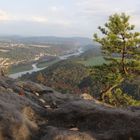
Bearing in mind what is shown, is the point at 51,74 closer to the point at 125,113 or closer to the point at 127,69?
the point at 127,69

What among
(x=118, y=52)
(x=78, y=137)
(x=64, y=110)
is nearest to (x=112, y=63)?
(x=118, y=52)

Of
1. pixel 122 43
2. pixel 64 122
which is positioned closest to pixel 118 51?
pixel 122 43

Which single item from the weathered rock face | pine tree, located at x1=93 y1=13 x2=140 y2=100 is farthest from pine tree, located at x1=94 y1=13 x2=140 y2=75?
the weathered rock face

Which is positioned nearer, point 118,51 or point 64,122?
point 64,122

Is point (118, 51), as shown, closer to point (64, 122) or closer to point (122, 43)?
point (122, 43)

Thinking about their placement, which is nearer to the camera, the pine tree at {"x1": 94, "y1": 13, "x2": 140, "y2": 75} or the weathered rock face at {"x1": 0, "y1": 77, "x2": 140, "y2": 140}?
the weathered rock face at {"x1": 0, "y1": 77, "x2": 140, "y2": 140}

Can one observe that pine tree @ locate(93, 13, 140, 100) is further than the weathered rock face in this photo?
Yes

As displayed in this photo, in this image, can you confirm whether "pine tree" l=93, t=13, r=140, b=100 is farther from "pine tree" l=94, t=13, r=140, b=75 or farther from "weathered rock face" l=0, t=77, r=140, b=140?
"weathered rock face" l=0, t=77, r=140, b=140

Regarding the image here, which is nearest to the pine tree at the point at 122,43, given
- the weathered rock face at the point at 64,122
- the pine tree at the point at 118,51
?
the pine tree at the point at 118,51

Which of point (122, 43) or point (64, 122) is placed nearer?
point (64, 122)
